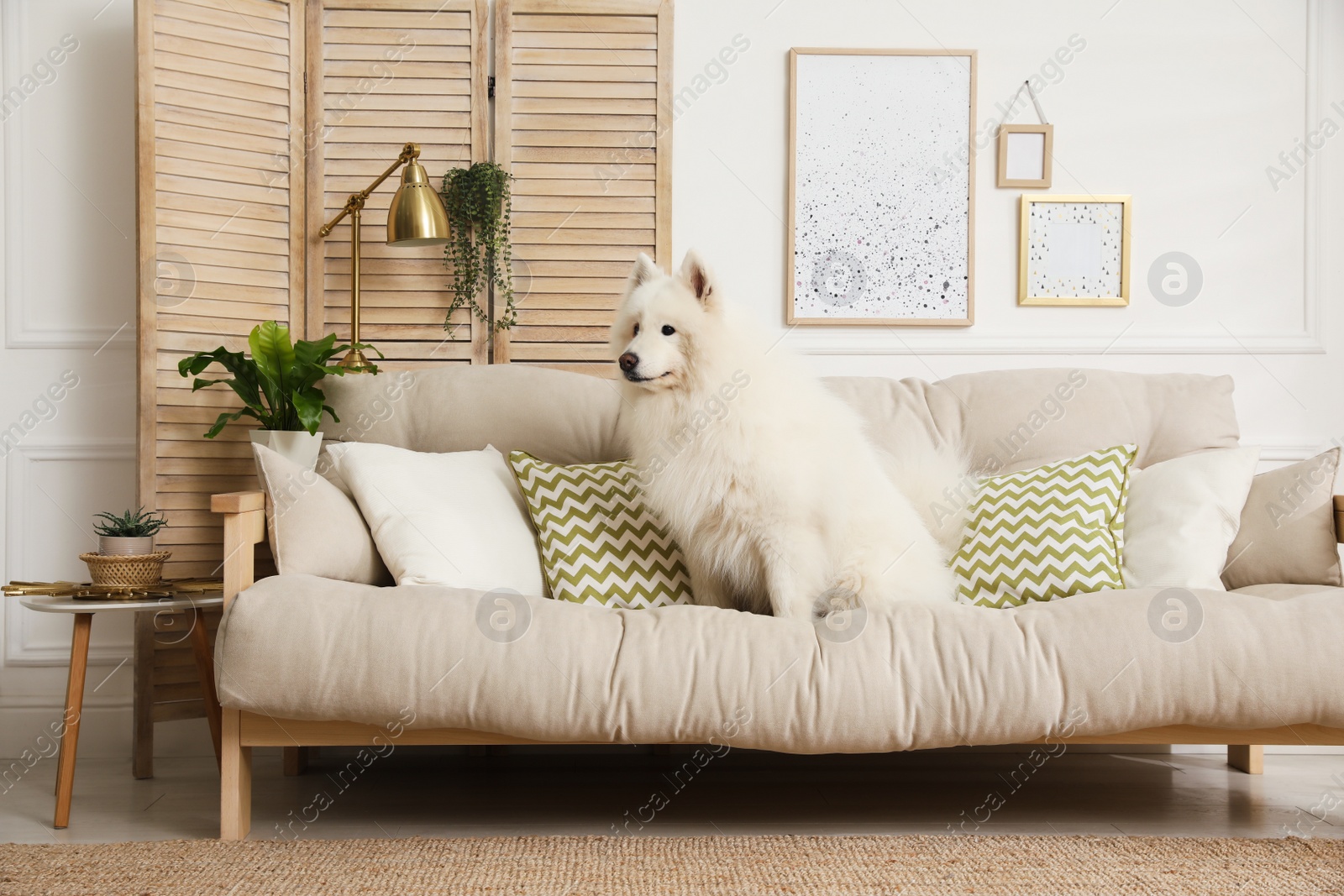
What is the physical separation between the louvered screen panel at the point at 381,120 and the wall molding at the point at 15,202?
0.90 metres

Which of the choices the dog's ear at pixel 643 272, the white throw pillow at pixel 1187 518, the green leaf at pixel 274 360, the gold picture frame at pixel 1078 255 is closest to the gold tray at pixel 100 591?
the green leaf at pixel 274 360

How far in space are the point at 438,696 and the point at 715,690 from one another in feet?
1.76

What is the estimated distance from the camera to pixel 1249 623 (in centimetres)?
176

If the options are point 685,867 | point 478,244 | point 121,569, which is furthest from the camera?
point 478,244

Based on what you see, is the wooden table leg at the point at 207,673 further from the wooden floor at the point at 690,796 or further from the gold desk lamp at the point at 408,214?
the gold desk lamp at the point at 408,214

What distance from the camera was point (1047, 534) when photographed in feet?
7.05

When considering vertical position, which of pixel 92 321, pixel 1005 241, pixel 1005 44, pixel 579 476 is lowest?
pixel 579 476

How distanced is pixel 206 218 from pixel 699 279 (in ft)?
5.33

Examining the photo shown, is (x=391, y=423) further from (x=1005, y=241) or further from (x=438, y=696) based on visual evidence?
(x=1005, y=241)

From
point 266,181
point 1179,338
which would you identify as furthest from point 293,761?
point 1179,338

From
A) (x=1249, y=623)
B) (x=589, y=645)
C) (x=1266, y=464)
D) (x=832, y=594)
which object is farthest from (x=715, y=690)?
(x=1266, y=464)

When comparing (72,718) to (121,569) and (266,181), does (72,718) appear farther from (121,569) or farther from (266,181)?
(266,181)

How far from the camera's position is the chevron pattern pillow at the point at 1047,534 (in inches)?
82.9

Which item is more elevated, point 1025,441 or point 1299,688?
point 1025,441
